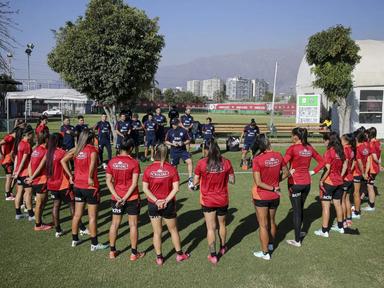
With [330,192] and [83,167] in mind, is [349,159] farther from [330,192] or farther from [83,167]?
[83,167]

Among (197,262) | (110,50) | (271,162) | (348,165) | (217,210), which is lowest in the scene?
(197,262)

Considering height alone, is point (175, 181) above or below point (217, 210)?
above

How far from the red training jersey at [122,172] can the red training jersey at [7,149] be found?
434 centimetres

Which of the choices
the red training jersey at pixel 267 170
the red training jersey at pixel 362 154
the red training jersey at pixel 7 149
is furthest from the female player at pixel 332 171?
the red training jersey at pixel 7 149

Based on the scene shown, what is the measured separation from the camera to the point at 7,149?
28.2ft

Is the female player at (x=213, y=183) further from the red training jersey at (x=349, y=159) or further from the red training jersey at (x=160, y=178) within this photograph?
the red training jersey at (x=349, y=159)

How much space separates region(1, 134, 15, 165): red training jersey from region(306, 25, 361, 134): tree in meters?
16.7

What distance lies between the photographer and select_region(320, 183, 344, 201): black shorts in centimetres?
664

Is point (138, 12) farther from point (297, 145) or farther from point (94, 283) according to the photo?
point (94, 283)

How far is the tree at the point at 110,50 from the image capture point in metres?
17.2

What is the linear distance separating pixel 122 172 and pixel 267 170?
6.94 ft

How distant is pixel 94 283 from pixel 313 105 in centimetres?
2297

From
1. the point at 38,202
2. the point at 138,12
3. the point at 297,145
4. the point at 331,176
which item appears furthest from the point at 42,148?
the point at 138,12

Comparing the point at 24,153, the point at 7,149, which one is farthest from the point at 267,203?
the point at 7,149
